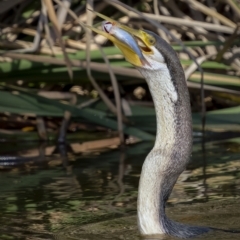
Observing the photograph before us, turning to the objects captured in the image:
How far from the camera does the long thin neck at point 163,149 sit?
338 centimetres

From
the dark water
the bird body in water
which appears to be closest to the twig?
the dark water

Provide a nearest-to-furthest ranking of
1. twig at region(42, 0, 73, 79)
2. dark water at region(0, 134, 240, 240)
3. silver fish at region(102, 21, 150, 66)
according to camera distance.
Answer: silver fish at region(102, 21, 150, 66) → dark water at region(0, 134, 240, 240) → twig at region(42, 0, 73, 79)

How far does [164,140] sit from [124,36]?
400mm

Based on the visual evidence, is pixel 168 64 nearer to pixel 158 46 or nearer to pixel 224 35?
pixel 158 46

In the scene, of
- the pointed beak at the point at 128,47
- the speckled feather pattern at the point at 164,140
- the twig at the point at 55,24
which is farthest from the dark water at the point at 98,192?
the pointed beak at the point at 128,47

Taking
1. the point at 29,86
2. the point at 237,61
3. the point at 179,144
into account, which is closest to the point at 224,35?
the point at 237,61

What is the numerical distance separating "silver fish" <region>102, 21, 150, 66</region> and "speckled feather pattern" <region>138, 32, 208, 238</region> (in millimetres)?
28

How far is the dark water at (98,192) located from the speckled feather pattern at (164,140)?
19 cm

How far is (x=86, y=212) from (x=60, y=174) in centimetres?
99

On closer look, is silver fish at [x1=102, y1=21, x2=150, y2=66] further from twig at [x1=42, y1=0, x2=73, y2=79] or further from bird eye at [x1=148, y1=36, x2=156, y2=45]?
twig at [x1=42, y1=0, x2=73, y2=79]

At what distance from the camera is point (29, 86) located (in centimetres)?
673

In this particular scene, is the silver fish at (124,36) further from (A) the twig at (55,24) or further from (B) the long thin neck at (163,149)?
(A) the twig at (55,24)

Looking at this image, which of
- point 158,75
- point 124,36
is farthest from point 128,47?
point 158,75

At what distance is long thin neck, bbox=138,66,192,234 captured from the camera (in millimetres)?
3381
